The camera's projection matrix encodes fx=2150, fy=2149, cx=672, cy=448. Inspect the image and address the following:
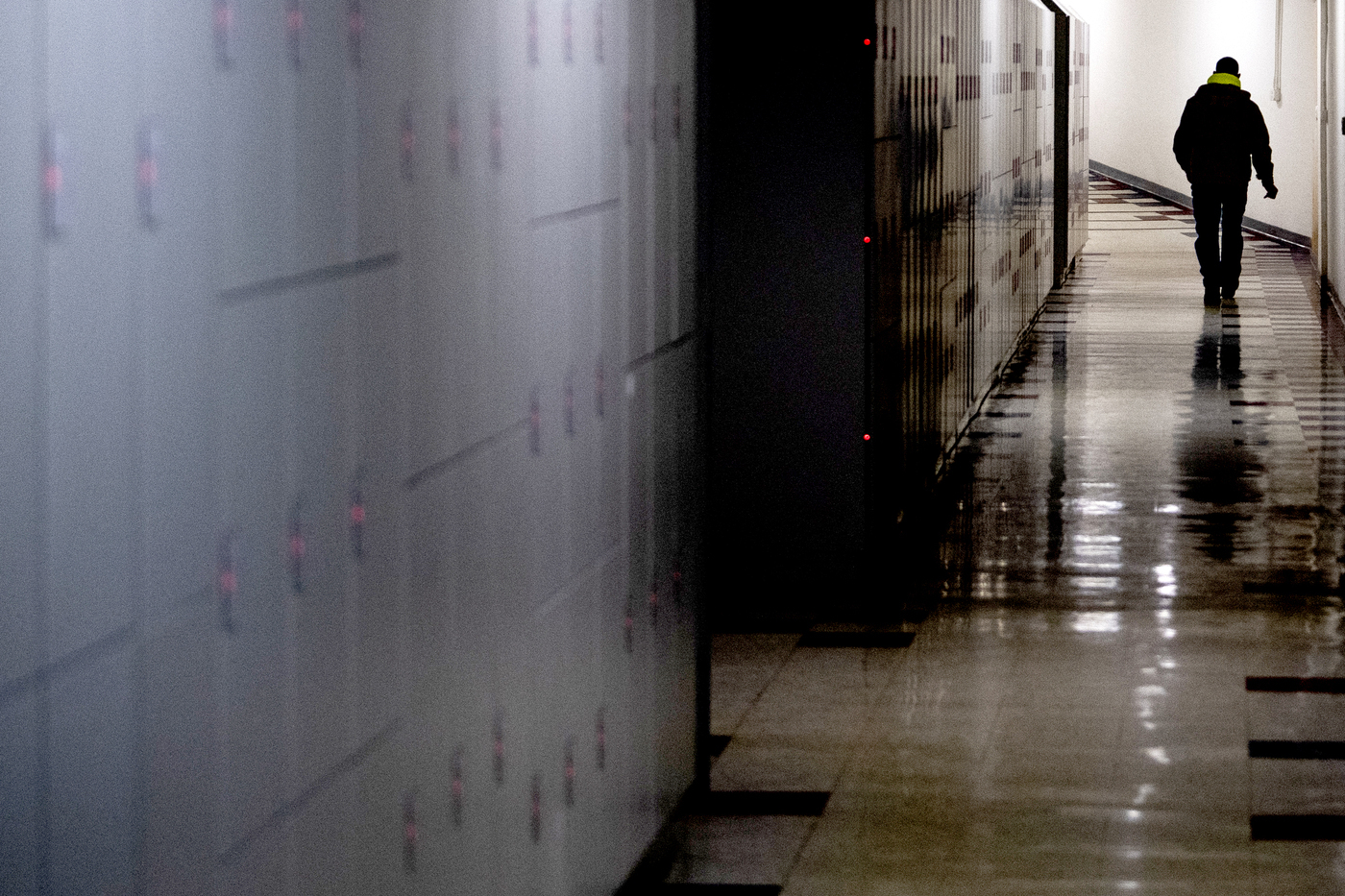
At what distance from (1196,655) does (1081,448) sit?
3.67 metres

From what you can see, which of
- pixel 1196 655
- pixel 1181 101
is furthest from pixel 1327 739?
pixel 1181 101

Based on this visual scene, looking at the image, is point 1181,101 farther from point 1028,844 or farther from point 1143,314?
point 1028,844

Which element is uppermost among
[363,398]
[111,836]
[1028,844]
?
[363,398]

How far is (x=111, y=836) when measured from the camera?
167 centimetres

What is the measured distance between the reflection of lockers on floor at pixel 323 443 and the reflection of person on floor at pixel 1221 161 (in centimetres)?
1238

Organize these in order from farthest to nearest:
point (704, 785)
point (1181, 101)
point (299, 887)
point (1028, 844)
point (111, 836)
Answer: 1. point (1181, 101)
2. point (704, 785)
3. point (1028, 844)
4. point (299, 887)
5. point (111, 836)

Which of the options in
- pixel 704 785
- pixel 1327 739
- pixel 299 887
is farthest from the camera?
pixel 1327 739

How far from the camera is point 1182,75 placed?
26.3m

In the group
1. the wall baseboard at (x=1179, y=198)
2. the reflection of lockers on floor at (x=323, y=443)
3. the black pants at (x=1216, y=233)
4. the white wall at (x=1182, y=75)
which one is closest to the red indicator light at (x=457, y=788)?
the reflection of lockers on floor at (x=323, y=443)

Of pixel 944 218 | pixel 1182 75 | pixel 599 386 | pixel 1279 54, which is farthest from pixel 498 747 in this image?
pixel 1182 75

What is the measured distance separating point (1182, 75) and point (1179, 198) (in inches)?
58.9

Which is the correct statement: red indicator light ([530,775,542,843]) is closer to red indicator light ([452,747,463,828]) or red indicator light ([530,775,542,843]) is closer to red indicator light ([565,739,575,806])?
red indicator light ([565,739,575,806])

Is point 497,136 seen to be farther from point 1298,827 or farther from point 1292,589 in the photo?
point 1292,589

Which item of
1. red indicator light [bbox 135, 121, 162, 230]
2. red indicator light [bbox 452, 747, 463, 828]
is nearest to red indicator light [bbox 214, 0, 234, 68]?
red indicator light [bbox 135, 121, 162, 230]
